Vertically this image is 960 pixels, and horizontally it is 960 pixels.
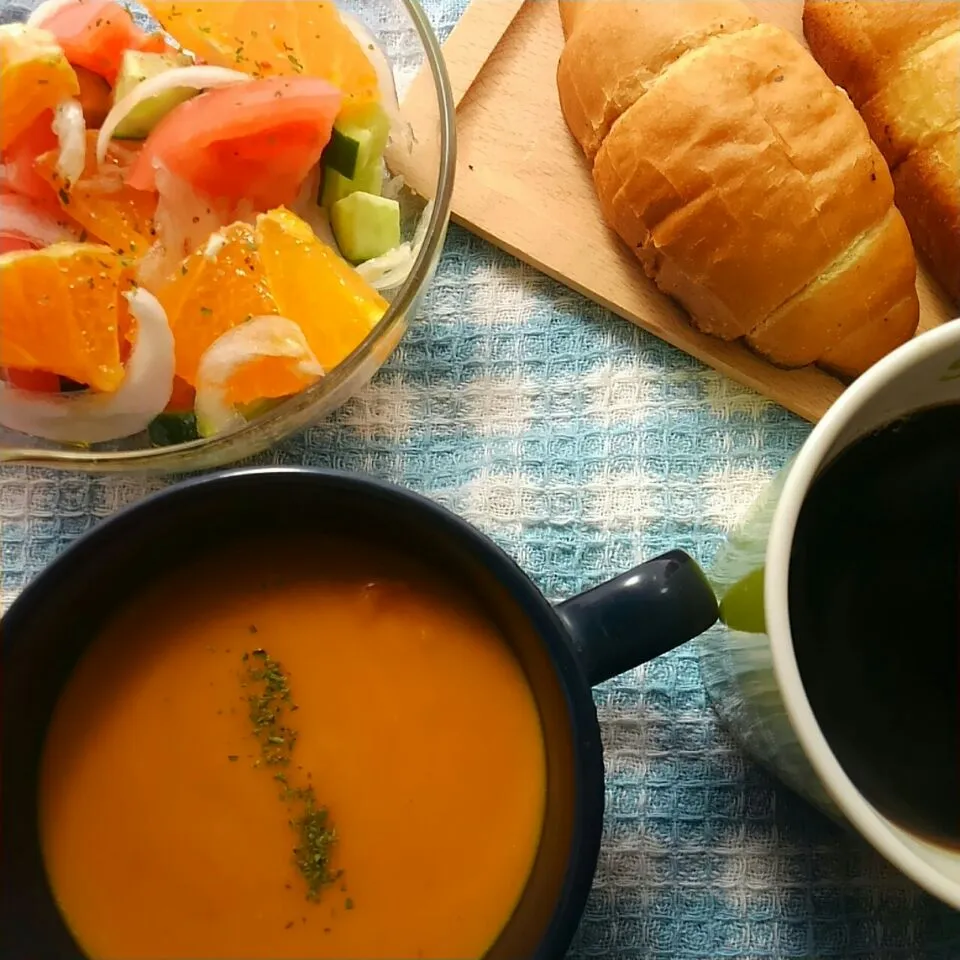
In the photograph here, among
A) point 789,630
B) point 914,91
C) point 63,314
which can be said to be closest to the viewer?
point 789,630

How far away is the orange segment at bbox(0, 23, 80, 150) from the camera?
0.75 metres

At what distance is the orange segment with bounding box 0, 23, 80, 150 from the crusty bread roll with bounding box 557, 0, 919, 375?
1.21 ft

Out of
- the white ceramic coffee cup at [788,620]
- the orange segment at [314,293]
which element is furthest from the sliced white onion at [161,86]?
the white ceramic coffee cup at [788,620]

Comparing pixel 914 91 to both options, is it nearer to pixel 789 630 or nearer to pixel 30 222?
pixel 789 630

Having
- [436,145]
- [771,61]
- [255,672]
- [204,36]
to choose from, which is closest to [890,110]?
[771,61]

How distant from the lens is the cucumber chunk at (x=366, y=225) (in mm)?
795

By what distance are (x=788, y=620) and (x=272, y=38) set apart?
0.58 metres

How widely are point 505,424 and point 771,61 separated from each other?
32 centimetres

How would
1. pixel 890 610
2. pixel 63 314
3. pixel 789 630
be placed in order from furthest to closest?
pixel 63 314
pixel 890 610
pixel 789 630

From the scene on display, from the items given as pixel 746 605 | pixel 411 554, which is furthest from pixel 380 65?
pixel 746 605

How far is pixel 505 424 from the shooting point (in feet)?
2.68

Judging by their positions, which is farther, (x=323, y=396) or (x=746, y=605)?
(x=323, y=396)

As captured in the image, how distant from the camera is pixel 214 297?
29.6 inches

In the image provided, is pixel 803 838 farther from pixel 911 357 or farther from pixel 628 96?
pixel 628 96
